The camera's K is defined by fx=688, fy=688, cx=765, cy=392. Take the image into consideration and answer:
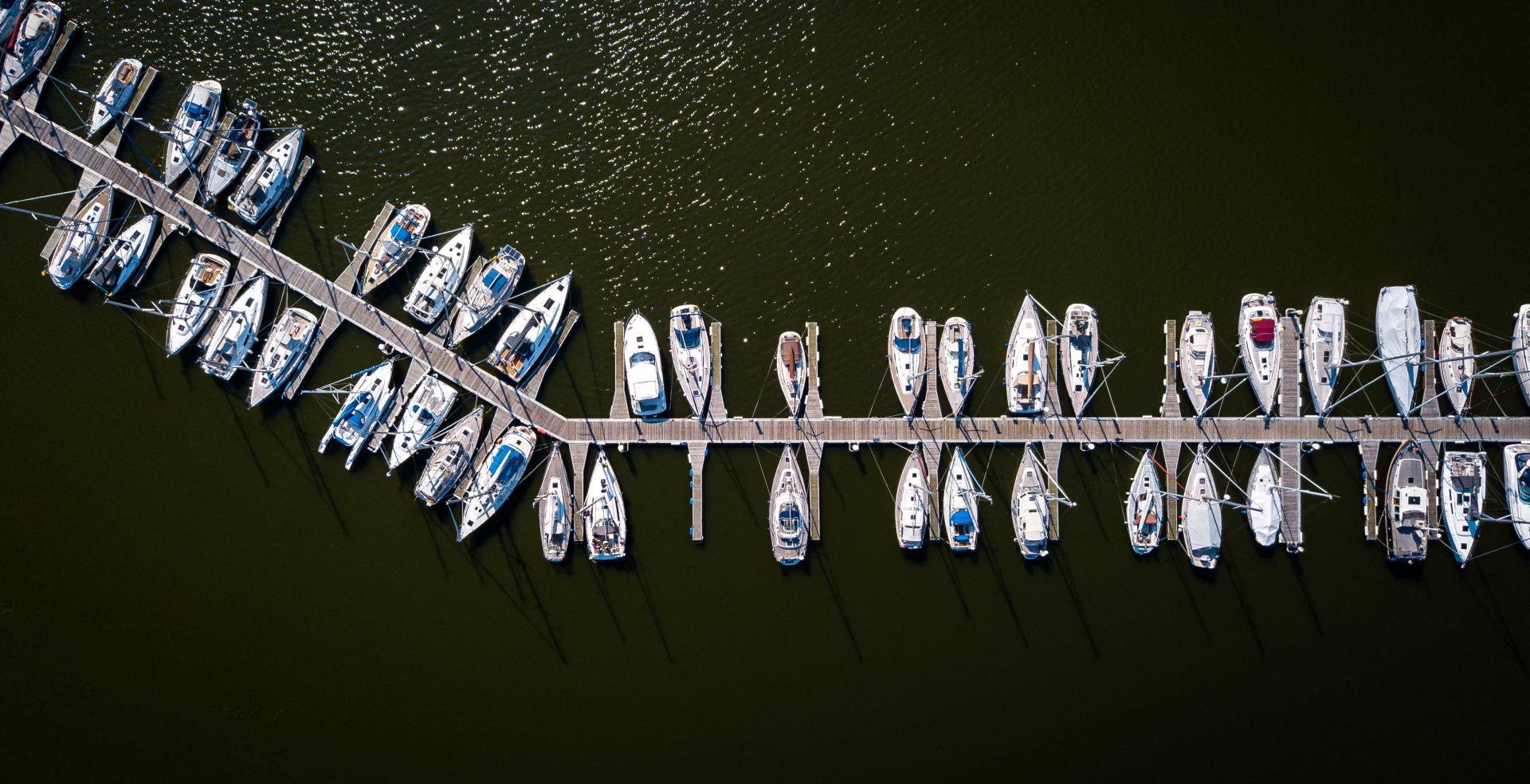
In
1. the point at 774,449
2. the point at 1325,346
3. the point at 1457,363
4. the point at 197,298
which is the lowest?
the point at 197,298

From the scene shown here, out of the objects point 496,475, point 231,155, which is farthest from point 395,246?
point 496,475

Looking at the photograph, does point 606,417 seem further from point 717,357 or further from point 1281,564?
point 1281,564

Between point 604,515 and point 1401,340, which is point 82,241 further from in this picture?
point 1401,340

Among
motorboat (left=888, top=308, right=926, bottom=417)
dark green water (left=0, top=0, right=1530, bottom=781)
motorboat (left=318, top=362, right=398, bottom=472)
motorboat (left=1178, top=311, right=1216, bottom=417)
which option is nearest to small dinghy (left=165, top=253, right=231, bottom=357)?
dark green water (left=0, top=0, right=1530, bottom=781)

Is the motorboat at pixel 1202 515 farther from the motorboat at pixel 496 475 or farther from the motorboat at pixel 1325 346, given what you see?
the motorboat at pixel 496 475

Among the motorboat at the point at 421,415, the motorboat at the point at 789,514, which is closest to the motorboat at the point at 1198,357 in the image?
the motorboat at the point at 789,514
